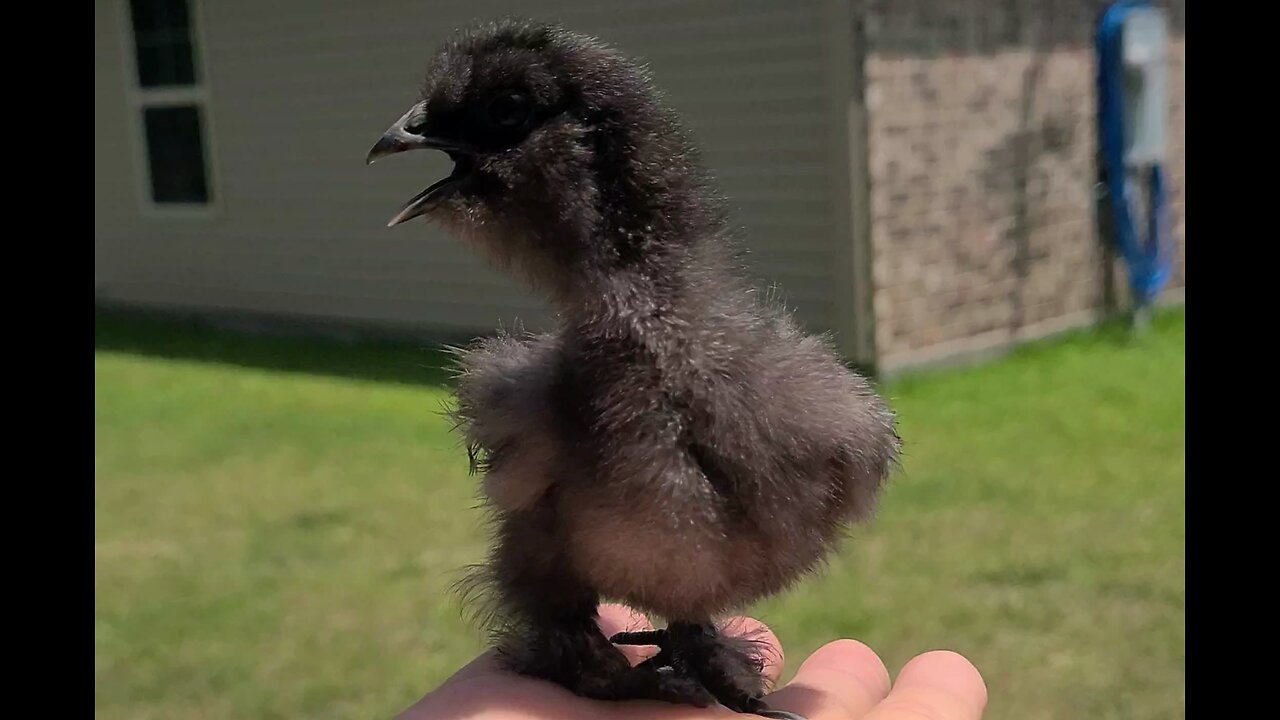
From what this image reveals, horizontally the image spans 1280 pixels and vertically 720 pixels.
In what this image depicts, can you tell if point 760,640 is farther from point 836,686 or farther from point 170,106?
point 170,106

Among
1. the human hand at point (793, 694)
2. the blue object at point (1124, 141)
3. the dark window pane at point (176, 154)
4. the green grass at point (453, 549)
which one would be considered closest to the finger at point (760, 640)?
the human hand at point (793, 694)

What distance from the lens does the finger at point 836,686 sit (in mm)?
2121

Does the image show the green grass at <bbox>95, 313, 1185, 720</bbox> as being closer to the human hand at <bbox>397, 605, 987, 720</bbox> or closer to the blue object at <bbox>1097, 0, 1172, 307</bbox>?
the human hand at <bbox>397, 605, 987, 720</bbox>

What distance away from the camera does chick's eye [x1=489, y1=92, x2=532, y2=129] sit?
1742 millimetres

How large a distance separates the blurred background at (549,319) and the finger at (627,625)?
0.30 meters

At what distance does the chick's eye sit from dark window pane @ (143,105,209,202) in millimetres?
10678

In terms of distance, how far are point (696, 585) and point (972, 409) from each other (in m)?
5.31

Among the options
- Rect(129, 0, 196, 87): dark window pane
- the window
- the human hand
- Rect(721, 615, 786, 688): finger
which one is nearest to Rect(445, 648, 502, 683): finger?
the human hand

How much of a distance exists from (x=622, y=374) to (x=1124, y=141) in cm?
781

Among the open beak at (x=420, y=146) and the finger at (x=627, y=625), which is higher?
the open beak at (x=420, y=146)

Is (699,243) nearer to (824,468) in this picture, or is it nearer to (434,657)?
(824,468)

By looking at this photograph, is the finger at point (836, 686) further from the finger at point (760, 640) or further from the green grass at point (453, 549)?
the green grass at point (453, 549)

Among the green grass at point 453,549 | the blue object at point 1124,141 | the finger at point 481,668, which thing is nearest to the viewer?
the finger at point 481,668

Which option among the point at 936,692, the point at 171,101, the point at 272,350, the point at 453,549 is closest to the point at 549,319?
the point at 936,692
